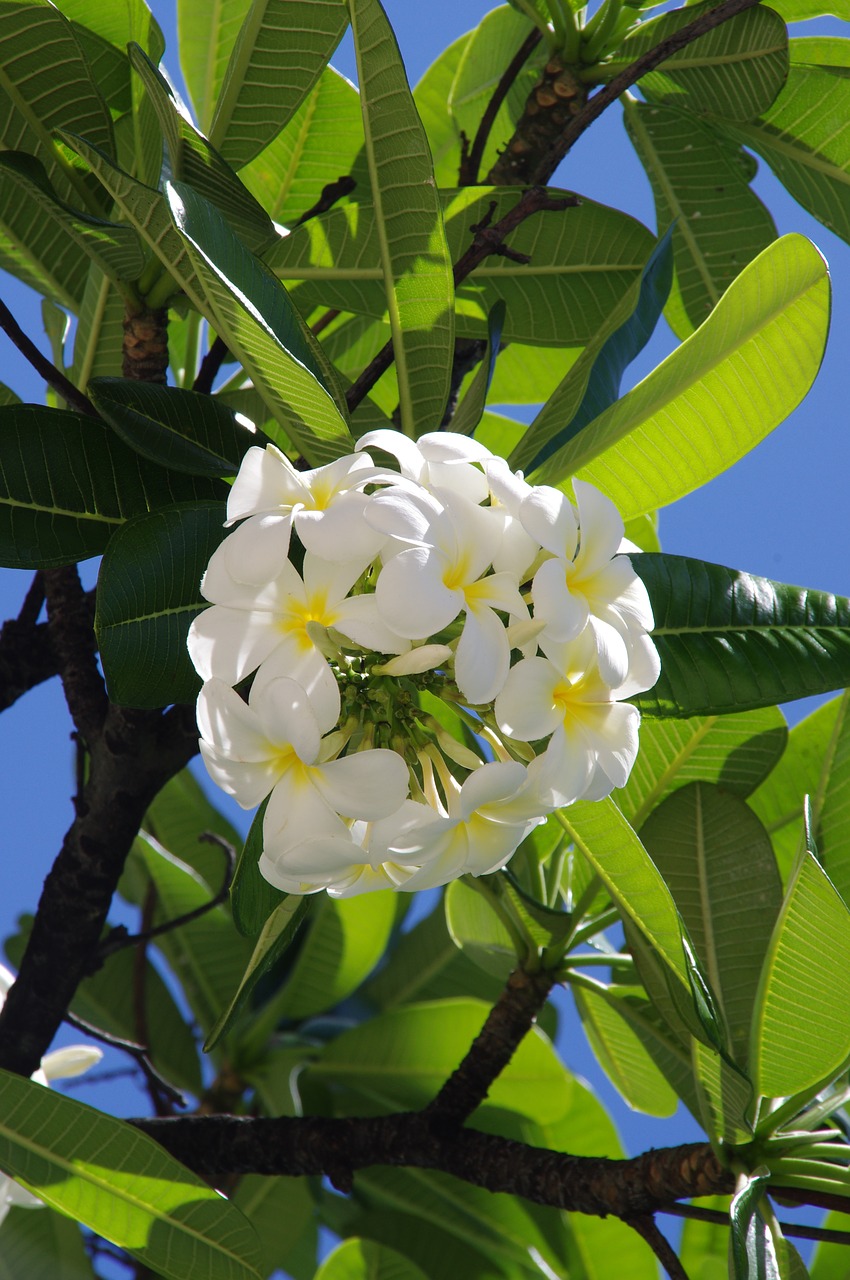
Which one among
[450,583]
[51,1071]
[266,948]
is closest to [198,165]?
[450,583]

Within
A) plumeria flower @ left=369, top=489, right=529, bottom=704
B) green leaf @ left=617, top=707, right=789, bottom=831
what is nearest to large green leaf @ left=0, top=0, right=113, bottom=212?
plumeria flower @ left=369, top=489, right=529, bottom=704

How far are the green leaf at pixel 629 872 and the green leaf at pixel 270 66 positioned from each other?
523 millimetres

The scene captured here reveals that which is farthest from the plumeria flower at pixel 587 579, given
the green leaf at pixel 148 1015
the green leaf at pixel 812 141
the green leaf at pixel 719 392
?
the green leaf at pixel 148 1015

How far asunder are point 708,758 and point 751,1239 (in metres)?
0.36

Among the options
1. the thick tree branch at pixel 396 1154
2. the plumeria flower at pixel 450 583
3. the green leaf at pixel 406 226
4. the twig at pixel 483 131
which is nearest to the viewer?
the plumeria flower at pixel 450 583

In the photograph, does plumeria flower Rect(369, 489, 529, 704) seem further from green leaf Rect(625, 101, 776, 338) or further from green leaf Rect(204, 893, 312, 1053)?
green leaf Rect(625, 101, 776, 338)

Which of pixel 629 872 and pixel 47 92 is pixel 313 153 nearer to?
pixel 47 92

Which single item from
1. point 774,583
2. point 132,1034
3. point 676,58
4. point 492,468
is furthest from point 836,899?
point 132,1034

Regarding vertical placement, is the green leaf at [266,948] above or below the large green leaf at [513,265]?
below

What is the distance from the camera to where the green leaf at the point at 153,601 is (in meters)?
0.53

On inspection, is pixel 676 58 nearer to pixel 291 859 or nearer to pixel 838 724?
pixel 838 724

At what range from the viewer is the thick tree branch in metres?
0.82

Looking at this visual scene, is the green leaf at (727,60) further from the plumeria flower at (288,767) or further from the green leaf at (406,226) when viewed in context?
the plumeria flower at (288,767)

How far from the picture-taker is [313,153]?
0.94m
